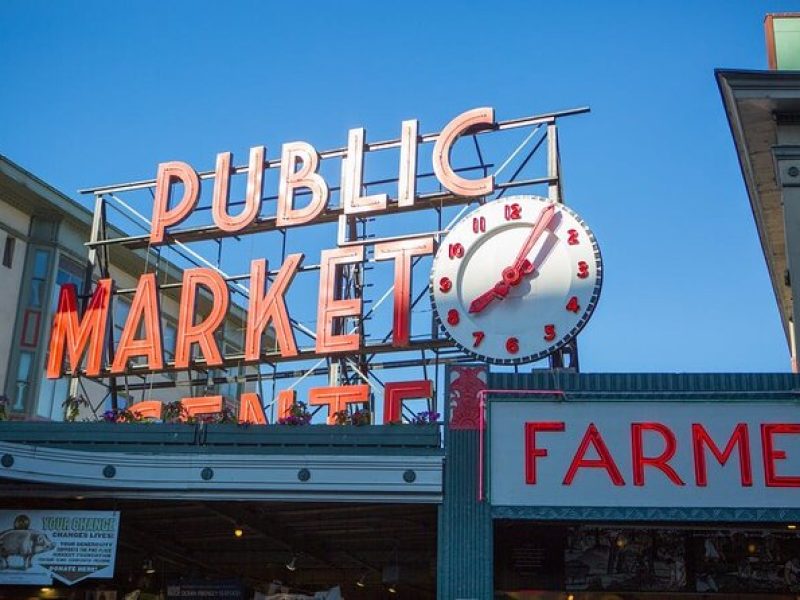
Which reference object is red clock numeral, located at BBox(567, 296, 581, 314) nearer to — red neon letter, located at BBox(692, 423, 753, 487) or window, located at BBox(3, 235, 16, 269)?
red neon letter, located at BBox(692, 423, 753, 487)

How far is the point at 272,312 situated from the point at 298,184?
184 inches

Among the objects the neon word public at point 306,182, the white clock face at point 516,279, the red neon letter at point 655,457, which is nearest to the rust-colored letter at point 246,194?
the neon word public at point 306,182

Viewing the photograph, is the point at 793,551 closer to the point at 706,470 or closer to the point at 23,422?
the point at 706,470

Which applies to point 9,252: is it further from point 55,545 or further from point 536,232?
point 536,232

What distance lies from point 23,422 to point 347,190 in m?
14.9

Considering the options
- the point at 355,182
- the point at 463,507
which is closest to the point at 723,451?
the point at 463,507

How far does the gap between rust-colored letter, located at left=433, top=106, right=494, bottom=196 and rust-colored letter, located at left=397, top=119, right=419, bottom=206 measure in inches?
27.8

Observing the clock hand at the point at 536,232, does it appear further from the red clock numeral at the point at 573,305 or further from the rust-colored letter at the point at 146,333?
the rust-colored letter at the point at 146,333

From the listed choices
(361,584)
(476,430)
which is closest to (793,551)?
(476,430)

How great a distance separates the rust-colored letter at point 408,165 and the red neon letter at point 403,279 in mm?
1629

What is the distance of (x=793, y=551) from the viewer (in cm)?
2409

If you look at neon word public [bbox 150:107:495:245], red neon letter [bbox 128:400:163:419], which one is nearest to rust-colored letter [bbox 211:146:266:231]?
neon word public [bbox 150:107:495:245]

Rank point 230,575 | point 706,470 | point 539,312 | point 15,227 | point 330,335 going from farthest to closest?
point 15,227 → point 330,335 → point 230,575 → point 539,312 → point 706,470

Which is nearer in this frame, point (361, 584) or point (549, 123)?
point (361, 584)
